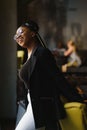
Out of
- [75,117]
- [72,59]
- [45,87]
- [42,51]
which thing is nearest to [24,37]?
[42,51]

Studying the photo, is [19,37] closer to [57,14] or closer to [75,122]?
[75,122]

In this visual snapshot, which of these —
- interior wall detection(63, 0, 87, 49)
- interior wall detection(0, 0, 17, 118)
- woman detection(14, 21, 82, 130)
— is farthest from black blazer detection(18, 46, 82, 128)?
interior wall detection(63, 0, 87, 49)

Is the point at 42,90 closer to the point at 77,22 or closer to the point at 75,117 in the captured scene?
the point at 75,117

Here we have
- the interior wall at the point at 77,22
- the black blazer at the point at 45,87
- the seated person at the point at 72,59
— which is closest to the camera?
the black blazer at the point at 45,87

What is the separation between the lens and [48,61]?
2.87m

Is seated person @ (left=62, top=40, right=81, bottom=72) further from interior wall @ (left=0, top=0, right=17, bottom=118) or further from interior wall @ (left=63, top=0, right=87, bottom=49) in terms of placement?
interior wall @ (left=0, top=0, right=17, bottom=118)

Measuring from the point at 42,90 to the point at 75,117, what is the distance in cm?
40

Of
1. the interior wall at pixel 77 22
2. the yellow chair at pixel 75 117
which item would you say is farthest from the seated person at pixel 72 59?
the yellow chair at pixel 75 117

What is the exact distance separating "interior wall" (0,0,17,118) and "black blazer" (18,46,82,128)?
11.9 ft

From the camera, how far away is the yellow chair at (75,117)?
305 centimetres

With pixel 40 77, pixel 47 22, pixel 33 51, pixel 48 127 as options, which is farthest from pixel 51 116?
pixel 47 22

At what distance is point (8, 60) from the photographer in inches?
260

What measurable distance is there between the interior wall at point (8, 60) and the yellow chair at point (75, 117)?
138 inches

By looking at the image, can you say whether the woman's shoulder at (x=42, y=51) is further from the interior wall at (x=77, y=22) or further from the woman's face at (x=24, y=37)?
the interior wall at (x=77, y=22)
